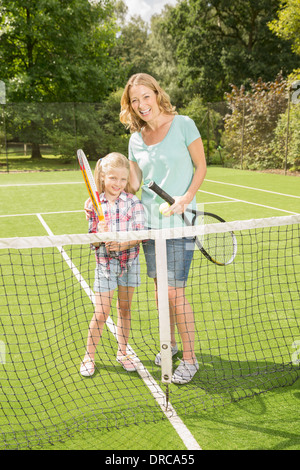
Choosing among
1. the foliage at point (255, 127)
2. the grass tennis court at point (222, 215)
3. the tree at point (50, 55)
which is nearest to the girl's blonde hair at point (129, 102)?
the grass tennis court at point (222, 215)

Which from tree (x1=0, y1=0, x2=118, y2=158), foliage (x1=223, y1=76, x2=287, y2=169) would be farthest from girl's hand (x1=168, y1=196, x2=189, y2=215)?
tree (x1=0, y1=0, x2=118, y2=158)

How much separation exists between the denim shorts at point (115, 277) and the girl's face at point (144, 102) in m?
1.01

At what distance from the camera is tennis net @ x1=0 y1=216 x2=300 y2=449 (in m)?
2.75

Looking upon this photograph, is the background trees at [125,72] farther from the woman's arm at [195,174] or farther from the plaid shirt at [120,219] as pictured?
the plaid shirt at [120,219]

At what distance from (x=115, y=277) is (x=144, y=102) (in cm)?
121

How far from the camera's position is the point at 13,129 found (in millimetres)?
22250

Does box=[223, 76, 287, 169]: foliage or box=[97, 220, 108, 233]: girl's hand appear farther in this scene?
box=[223, 76, 287, 169]: foliage

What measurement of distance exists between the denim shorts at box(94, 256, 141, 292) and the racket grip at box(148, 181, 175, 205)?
0.56 meters

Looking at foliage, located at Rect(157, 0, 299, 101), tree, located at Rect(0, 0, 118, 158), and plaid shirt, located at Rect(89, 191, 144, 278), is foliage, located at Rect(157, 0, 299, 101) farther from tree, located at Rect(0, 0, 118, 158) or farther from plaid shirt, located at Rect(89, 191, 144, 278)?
plaid shirt, located at Rect(89, 191, 144, 278)

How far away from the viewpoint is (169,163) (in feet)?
9.84

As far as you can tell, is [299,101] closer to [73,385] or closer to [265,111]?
[265,111]

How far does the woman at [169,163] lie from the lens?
2.99m

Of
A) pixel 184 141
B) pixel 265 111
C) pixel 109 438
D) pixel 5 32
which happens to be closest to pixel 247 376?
pixel 109 438

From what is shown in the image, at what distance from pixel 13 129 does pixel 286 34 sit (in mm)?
14291
